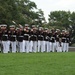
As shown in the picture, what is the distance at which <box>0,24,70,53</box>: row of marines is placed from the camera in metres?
22.5

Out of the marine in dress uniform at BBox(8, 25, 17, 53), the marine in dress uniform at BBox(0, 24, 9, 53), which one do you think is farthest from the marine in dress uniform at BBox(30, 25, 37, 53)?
the marine in dress uniform at BBox(0, 24, 9, 53)

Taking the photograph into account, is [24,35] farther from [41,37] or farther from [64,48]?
[64,48]

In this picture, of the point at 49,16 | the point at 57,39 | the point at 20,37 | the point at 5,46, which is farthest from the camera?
the point at 49,16

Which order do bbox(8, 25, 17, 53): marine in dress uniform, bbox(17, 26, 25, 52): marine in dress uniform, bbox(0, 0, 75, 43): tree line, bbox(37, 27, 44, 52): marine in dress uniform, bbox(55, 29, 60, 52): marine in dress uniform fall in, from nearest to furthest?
bbox(8, 25, 17, 53): marine in dress uniform
bbox(17, 26, 25, 52): marine in dress uniform
bbox(37, 27, 44, 52): marine in dress uniform
bbox(55, 29, 60, 52): marine in dress uniform
bbox(0, 0, 75, 43): tree line

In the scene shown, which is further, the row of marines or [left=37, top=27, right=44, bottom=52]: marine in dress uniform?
[left=37, top=27, right=44, bottom=52]: marine in dress uniform

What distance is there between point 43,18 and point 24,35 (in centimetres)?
5731

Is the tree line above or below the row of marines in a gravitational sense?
above

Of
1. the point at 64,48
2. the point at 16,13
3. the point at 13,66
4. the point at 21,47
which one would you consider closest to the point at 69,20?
the point at 16,13

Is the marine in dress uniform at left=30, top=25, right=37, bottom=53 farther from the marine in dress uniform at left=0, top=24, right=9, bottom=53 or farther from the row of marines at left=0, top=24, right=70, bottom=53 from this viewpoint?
the marine in dress uniform at left=0, top=24, right=9, bottom=53

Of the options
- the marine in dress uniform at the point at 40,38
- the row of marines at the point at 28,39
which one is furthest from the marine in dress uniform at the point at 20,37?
the marine in dress uniform at the point at 40,38

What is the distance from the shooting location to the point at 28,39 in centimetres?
2348

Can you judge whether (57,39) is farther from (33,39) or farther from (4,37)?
(4,37)

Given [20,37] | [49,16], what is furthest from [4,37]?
[49,16]

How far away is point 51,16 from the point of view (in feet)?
291
